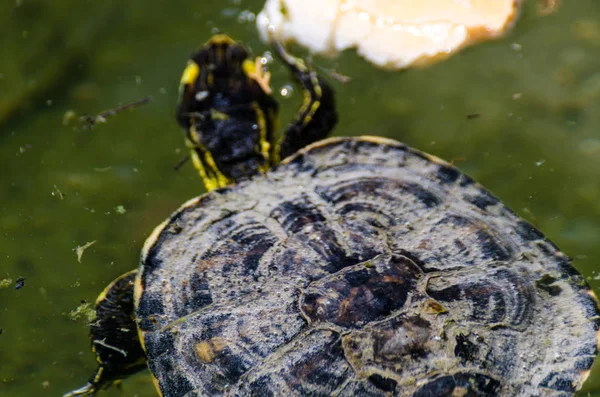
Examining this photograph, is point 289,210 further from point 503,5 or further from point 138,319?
point 503,5

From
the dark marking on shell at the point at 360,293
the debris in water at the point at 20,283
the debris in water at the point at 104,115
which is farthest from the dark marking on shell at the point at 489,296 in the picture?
the debris in water at the point at 104,115

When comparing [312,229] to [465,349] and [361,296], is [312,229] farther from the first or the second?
[465,349]

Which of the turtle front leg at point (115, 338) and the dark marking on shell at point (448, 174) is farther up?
the dark marking on shell at point (448, 174)

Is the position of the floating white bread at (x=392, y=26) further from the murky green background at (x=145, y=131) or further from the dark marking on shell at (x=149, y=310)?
the dark marking on shell at (x=149, y=310)

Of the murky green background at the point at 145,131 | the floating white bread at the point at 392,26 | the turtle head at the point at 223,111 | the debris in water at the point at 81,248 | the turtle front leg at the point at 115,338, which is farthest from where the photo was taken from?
the floating white bread at the point at 392,26

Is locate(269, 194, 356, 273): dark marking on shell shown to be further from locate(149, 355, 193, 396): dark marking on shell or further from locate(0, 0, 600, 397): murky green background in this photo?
locate(0, 0, 600, 397): murky green background

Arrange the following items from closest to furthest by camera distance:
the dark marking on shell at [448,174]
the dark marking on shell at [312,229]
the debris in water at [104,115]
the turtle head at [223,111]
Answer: the dark marking on shell at [312,229]
the dark marking on shell at [448,174]
the turtle head at [223,111]
the debris in water at [104,115]
